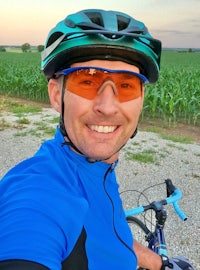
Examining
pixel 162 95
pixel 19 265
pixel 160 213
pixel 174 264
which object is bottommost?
pixel 162 95

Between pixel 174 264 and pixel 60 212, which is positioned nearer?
pixel 60 212

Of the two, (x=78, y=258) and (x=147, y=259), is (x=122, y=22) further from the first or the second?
(x=147, y=259)

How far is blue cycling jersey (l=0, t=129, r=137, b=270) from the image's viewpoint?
911 mm

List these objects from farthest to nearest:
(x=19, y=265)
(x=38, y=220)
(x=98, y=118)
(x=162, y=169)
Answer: (x=162, y=169) < (x=98, y=118) < (x=38, y=220) < (x=19, y=265)

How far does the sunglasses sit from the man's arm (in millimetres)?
1017

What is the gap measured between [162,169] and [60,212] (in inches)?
191

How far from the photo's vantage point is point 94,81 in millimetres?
1387

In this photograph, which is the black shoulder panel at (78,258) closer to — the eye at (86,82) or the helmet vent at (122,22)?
the eye at (86,82)

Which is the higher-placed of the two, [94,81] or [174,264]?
[94,81]

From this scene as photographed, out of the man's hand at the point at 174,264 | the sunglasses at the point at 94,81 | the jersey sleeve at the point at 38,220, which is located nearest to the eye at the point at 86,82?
the sunglasses at the point at 94,81

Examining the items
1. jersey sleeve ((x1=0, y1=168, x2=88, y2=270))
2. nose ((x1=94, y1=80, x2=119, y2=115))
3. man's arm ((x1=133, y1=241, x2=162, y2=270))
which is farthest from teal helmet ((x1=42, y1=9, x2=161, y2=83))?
man's arm ((x1=133, y1=241, x2=162, y2=270))

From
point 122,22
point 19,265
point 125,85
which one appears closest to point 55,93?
point 125,85

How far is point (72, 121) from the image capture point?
138 centimetres

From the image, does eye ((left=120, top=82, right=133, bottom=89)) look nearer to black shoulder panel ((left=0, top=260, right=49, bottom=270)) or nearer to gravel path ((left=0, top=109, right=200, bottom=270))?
black shoulder panel ((left=0, top=260, right=49, bottom=270))
